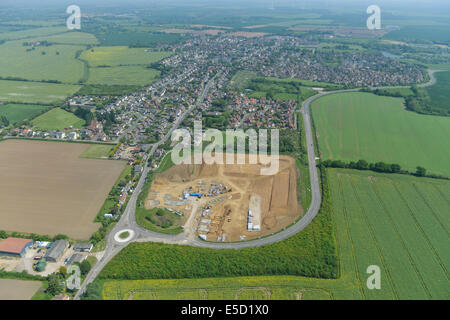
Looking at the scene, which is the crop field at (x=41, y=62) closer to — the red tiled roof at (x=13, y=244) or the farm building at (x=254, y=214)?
the red tiled roof at (x=13, y=244)

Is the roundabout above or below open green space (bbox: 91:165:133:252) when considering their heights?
below

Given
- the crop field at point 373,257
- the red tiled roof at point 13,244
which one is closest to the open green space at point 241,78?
the crop field at point 373,257

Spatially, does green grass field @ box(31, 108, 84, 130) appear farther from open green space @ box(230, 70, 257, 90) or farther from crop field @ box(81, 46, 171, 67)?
crop field @ box(81, 46, 171, 67)

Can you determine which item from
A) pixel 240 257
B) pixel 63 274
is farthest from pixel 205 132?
pixel 63 274

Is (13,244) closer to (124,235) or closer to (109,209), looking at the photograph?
(109,209)

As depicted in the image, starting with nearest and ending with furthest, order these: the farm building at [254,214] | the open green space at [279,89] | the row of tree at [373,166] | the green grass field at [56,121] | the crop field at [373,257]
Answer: the crop field at [373,257], the farm building at [254,214], the row of tree at [373,166], the green grass field at [56,121], the open green space at [279,89]

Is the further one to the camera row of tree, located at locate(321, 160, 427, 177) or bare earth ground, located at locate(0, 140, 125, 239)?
row of tree, located at locate(321, 160, 427, 177)

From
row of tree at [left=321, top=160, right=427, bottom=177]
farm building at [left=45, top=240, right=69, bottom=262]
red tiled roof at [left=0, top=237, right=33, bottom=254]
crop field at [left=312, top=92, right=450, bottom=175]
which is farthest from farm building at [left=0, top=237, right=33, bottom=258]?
crop field at [left=312, top=92, right=450, bottom=175]
